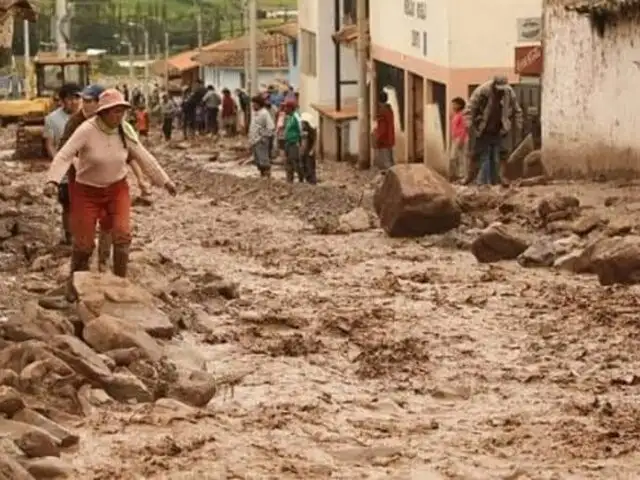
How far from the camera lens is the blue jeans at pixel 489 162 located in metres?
21.1

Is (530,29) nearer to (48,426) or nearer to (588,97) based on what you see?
(588,97)

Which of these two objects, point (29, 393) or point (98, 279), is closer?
point (29, 393)

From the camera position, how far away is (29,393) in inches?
355

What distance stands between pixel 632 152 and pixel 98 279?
10.2 meters

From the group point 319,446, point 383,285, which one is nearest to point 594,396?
point 319,446

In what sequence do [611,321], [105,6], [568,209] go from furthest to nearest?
[105,6] → [568,209] → [611,321]

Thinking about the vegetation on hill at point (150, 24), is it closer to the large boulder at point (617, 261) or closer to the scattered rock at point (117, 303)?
the large boulder at point (617, 261)

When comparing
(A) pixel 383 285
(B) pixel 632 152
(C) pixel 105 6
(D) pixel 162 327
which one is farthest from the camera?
(C) pixel 105 6

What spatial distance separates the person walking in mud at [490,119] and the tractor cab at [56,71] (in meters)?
18.7

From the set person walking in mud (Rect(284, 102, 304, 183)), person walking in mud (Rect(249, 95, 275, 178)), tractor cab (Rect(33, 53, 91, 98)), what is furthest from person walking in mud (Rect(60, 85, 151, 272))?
tractor cab (Rect(33, 53, 91, 98))

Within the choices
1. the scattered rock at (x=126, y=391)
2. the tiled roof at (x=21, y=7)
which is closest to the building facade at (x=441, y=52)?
the tiled roof at (x=21, y=7)

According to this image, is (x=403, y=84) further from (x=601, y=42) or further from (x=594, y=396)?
(x=594, y=396)

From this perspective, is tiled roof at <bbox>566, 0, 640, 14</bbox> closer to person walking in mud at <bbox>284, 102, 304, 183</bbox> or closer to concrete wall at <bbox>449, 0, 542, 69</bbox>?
person walking in mud at <bbox>284, 102, 304, 183</bbox>

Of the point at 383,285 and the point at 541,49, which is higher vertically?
the point at 541,49
